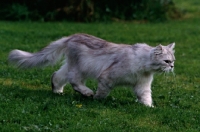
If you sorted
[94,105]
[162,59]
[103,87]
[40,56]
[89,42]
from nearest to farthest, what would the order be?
1. [94,105]
2. [162,59]
3. [103,87]
4. [89,42]
5. [40,56]

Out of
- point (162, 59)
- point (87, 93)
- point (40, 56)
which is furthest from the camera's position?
point (40, 56)

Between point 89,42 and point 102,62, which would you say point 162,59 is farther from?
point 89,42

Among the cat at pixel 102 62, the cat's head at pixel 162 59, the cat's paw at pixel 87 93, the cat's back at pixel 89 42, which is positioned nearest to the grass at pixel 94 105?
the cat's paw at pixel 87 93

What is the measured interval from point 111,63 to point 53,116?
179 centimetres

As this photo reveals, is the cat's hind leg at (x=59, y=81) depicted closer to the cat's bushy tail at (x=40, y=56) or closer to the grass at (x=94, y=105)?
the grass at (x=94, y=105)

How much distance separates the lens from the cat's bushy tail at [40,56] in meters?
10.0

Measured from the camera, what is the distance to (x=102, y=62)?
31.1 feet

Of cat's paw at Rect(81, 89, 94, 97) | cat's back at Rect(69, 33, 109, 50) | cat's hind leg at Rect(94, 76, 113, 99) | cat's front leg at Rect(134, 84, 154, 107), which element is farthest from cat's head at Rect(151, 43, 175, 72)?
cat's paw at Rect(81, 89, 94, 97)

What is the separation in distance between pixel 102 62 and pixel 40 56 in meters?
1.29

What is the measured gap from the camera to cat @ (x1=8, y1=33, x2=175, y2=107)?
908 cm

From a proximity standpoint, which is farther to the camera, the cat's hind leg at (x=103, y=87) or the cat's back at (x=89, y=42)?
the cat's back at (x=89, y=42)

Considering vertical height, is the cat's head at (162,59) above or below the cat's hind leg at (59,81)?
above

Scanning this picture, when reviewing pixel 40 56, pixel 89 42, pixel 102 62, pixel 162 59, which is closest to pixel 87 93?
pixel 102 62

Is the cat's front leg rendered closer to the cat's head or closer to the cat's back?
the cat's head
